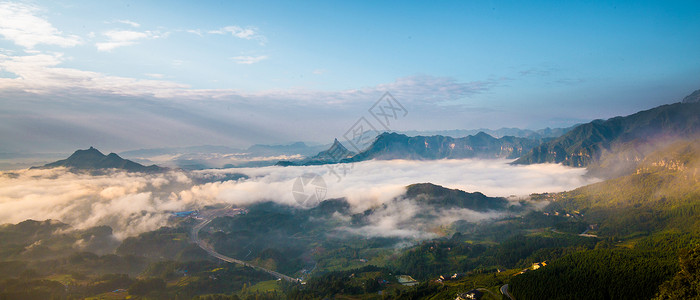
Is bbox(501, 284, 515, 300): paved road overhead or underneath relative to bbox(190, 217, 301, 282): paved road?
overhead

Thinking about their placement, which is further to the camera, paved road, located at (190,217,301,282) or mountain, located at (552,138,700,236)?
mountain, located at (552,138,700,236)

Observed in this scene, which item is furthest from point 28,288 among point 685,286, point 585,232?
point 585,232

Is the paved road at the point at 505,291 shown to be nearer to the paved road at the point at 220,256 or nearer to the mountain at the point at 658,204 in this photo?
the paved road at the point at 220,256

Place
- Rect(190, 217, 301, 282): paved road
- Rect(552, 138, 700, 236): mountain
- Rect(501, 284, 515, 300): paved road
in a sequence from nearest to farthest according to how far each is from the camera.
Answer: Rect(501, 284, 515, 300): paved road, Rect(190, 217, 301, 282): paved road, Rect(552, 138, 700, 236): mountain

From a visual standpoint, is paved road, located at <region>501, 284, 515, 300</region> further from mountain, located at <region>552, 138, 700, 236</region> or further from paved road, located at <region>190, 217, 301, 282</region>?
mountain, located at <region>552, 138, 700, 236</region>

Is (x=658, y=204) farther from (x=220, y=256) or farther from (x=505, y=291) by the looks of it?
(x=220, y=256)

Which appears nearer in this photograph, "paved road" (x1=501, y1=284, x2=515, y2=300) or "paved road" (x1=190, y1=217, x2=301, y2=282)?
"paved road" (x1=501, y1=284, x2=515, y2=300)

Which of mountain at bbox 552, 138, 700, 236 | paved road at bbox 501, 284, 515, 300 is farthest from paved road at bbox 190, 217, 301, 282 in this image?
mountain at bbox 552, 138, 700, 236

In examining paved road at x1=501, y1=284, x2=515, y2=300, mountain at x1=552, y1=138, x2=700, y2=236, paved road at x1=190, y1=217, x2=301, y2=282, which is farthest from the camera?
mountain at x1=552, y1=138, x2=700, y2=236

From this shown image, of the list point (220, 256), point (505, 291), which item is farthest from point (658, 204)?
point (220, 256)

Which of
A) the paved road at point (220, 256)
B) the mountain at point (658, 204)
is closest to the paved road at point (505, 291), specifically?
the paved road at point (220, 256)

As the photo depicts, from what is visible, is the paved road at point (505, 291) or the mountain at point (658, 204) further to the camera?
the mountain at point (658, 204)
